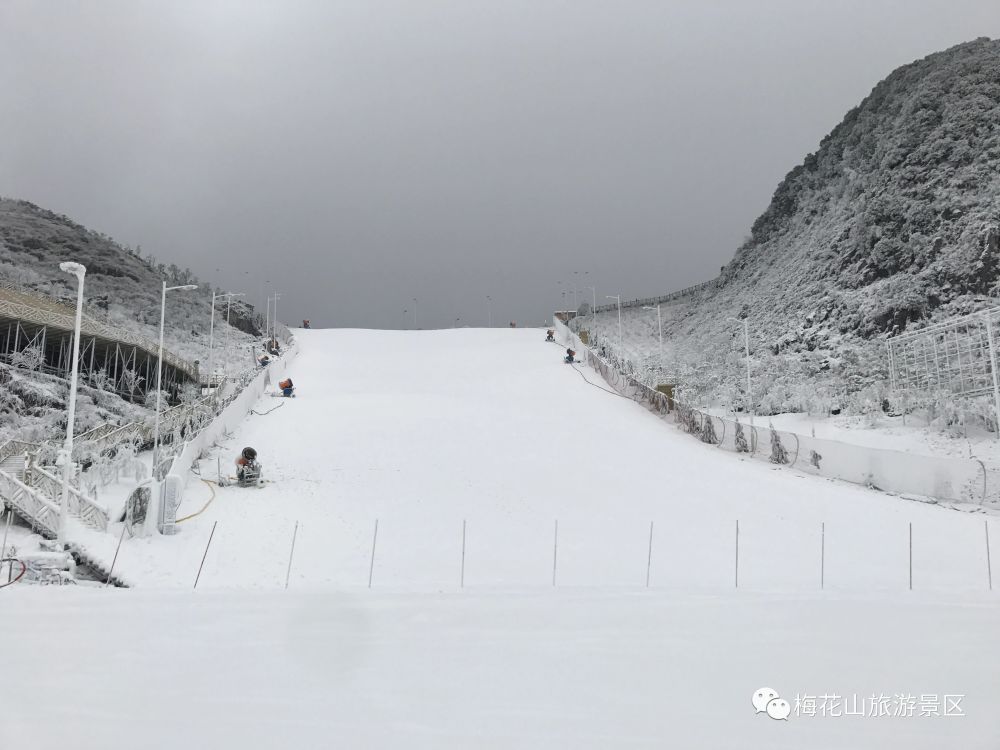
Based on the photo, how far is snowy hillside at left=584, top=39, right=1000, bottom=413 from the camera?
1580 inches

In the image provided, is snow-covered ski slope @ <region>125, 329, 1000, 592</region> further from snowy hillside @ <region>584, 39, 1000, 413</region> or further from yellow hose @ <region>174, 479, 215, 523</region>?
snowy hillside @ <region>584, 39, 1000, 413</region>

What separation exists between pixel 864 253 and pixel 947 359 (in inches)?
1065

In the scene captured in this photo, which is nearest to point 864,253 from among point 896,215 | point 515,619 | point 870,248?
point 870,248

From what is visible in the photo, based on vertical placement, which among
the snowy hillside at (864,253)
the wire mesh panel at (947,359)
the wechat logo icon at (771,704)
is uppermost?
the snowy hillside at (864,253)

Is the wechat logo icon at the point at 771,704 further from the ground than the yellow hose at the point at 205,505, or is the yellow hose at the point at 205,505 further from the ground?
the yellow hose at the point at 205,505

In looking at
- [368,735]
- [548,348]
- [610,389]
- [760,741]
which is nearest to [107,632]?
[368,735]

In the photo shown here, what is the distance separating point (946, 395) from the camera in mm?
26109

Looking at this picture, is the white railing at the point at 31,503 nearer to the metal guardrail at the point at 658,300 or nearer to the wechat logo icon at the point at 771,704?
the wechat logo icon at the point at 771,704

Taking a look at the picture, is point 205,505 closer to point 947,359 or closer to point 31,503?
point 31,503

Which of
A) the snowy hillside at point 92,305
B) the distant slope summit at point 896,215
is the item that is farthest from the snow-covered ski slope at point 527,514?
the distant slope summit at point 896,215

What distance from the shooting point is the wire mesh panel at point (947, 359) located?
27172 millimetres

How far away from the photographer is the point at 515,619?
1029 centimetres

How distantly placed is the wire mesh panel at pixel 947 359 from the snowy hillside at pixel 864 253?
1493 millimetres

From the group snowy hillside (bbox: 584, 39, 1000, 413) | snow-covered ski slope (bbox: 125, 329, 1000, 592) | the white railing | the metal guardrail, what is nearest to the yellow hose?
snow-covered ski slope (bbox: 125, 329, 1000, 592)
